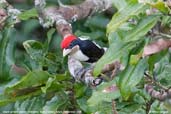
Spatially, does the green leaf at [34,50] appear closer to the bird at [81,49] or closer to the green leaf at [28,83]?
the bird at [81,49]

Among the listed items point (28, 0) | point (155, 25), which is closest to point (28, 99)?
point (155, 25)

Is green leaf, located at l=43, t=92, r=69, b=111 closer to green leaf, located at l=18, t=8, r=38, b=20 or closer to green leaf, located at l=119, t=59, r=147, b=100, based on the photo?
green leaf, located at l=119, t=59, r=147, b=100

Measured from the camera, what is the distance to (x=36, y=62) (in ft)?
7.41

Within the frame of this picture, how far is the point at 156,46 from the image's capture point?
1567 mm

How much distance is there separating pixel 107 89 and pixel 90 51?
381 millimetres

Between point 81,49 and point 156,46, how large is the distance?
57 centimetres

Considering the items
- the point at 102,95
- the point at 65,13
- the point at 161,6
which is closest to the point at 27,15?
the point at 65,13

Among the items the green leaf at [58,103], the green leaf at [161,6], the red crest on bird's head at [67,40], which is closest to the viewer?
the green leaf at [161,6]

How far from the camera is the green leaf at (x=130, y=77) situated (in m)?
1.59

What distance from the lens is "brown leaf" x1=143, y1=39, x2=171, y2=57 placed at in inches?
61.1

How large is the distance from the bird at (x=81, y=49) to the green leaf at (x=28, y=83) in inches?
9.4

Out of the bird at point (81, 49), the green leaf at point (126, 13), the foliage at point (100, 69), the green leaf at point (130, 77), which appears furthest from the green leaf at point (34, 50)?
the green leaf at point (126, 13)

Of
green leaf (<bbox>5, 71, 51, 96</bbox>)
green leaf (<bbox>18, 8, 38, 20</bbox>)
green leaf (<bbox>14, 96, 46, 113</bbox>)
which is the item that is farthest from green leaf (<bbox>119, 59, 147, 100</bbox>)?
green leaf (<bbox>18, 8, 38, 20</bbox>)

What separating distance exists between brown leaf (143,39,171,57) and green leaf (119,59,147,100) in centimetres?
5
